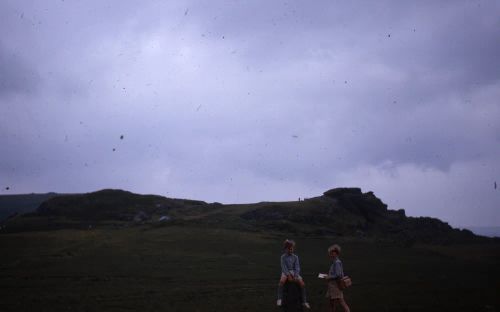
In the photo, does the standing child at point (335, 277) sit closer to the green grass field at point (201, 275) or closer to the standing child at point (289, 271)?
the standing child at point (289, 271)

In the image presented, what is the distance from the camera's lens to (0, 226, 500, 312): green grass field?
17.9m

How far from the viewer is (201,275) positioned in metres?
27.7

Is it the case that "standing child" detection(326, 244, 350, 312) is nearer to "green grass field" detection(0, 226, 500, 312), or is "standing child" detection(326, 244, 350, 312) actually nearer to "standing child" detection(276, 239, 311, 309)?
"standing child" detection(276, 239, 311, 309)

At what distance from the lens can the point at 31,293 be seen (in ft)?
66.8

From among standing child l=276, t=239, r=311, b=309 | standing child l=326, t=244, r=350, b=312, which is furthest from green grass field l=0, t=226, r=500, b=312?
standing child l=276, t=239, r=311, b=309

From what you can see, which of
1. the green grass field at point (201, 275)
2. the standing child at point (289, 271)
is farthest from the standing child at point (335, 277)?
the green grass field at point (201, 275)

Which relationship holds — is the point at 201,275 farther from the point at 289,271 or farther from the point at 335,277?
the point at 289,271

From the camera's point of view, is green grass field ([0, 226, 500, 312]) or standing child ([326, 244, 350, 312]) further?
green grass field ([0, 226, 500, 312])

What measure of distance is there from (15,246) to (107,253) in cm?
1233

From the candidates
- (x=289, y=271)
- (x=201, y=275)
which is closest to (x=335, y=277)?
(x=289, y=271)

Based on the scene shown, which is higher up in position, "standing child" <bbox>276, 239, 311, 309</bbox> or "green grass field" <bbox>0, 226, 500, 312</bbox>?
"standing child" <bbox>276, 239, 311, 309</bbox>

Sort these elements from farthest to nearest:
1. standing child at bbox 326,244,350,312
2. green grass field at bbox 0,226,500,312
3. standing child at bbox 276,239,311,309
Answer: green grass field at bbox 0,226,500,312
standing child at bbox 326,244,350,312
standing child at bbox 276,239,311,309

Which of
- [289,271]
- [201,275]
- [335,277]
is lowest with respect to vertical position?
[201,275]

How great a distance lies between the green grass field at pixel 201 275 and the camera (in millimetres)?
17875
